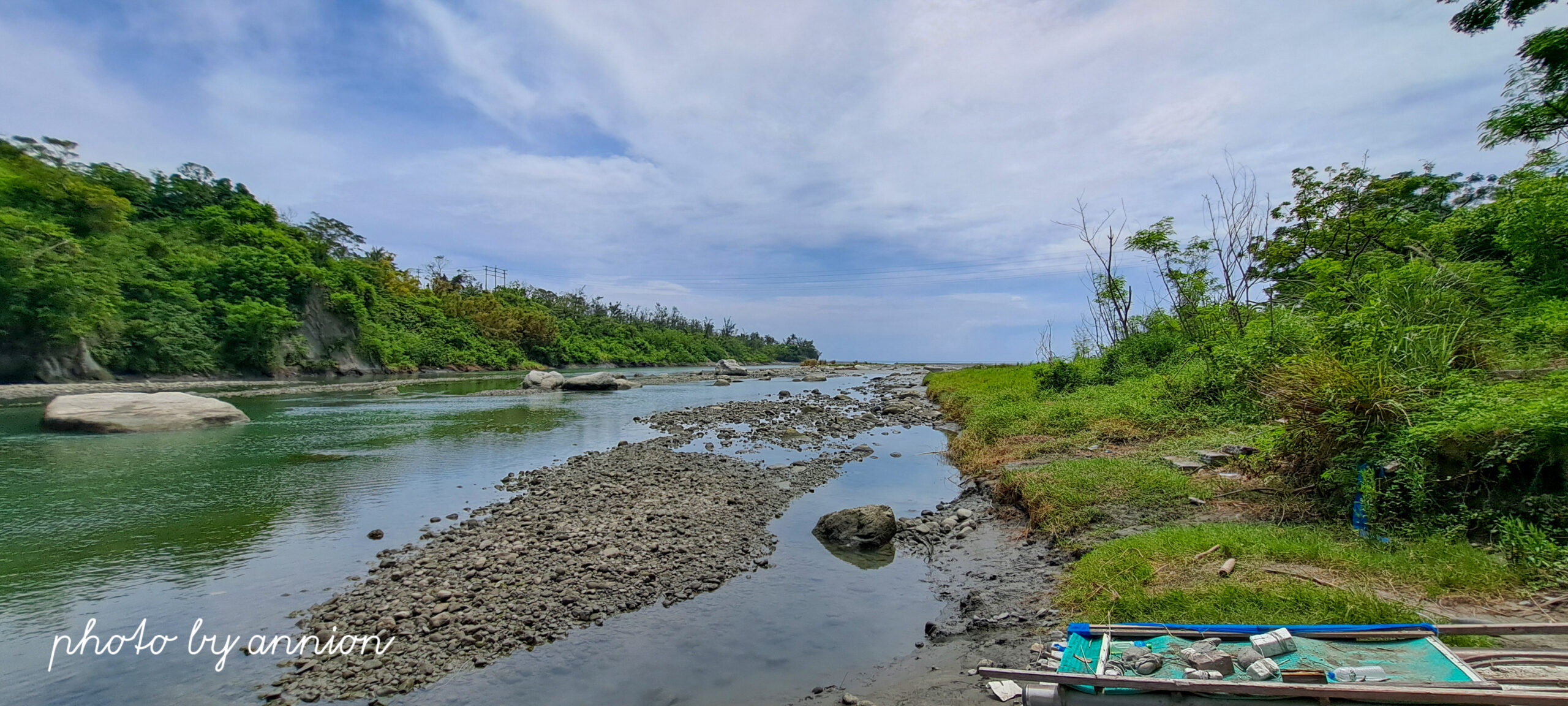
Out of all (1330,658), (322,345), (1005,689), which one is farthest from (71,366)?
(1330,658)

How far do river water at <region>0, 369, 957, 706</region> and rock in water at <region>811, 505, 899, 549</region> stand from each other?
1.61ft

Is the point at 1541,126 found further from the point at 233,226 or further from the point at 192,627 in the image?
the point at 233,226

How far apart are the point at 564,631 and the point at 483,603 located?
1.04 metres

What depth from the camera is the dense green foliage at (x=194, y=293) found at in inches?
1180

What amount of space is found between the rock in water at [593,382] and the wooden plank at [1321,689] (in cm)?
3588

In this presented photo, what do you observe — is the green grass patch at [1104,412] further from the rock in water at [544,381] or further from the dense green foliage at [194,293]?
the dense green foliage at [194,293]

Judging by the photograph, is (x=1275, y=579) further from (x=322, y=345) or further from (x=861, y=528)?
(x=322, y=345)

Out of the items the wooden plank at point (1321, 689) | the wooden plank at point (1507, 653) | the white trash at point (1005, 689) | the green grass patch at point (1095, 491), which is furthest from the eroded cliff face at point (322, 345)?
the wooden plank at point (1507, 653)

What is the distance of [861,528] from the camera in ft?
28.3

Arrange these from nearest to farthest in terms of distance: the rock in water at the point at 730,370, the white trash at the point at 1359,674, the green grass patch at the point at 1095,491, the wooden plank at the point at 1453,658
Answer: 1. the wooden plank at the point at 1453,658
2. the white trash at the point at 1359,674
3. the green grass patch at the point at 1095,491
4. the rock in water at the point at 730,370

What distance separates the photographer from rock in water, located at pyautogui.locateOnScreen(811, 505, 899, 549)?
28.0 ft

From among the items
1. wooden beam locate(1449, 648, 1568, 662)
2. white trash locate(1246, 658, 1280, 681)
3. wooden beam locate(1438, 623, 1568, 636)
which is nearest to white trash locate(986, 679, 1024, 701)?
white trash locate(1246, 658, 1280, 681)

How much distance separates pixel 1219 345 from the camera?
13125 mm

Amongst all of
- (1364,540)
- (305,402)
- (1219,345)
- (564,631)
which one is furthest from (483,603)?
(305,402)
